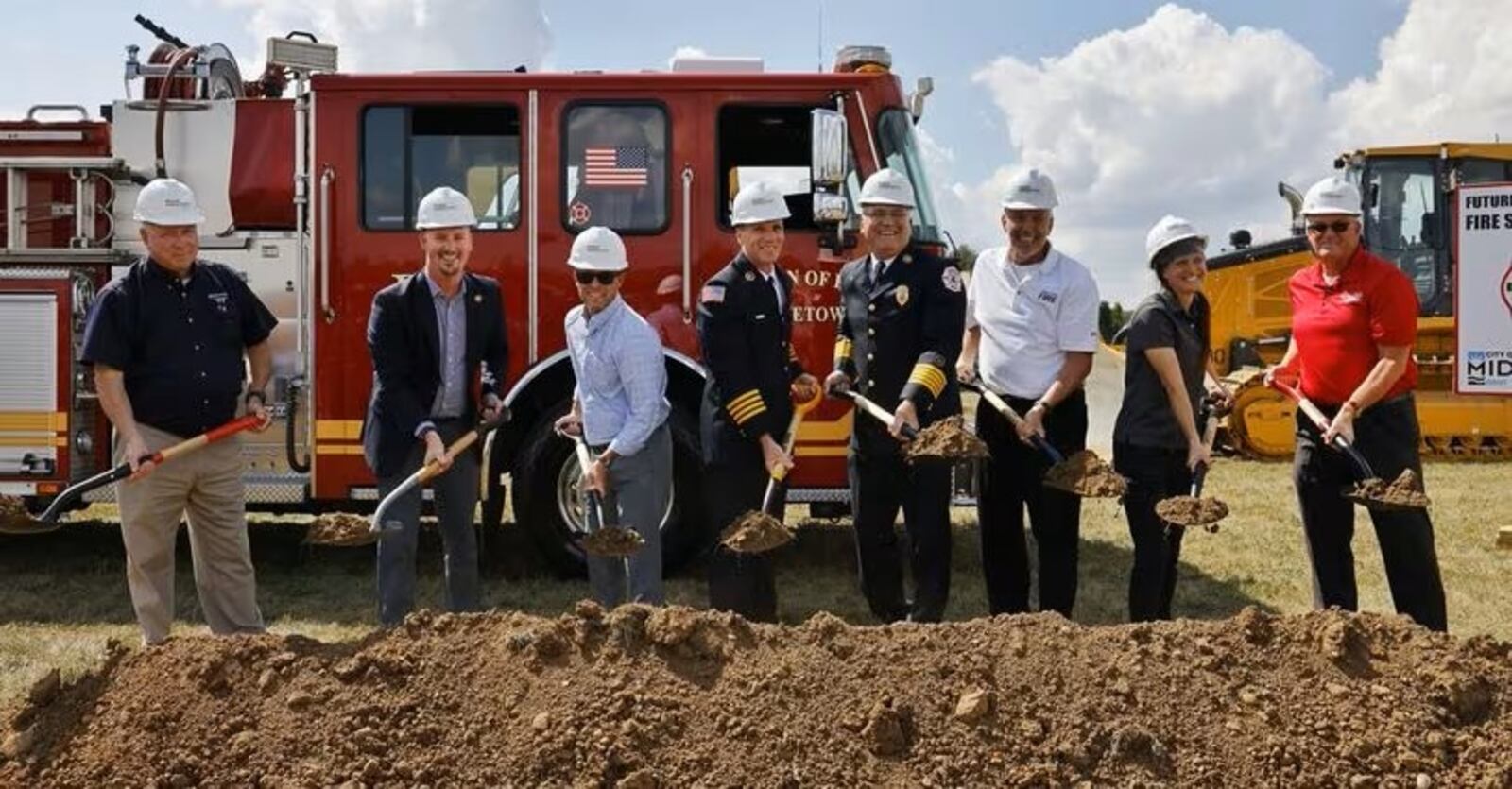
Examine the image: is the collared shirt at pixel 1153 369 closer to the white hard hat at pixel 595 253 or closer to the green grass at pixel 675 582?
the green grass at pixel 675 582

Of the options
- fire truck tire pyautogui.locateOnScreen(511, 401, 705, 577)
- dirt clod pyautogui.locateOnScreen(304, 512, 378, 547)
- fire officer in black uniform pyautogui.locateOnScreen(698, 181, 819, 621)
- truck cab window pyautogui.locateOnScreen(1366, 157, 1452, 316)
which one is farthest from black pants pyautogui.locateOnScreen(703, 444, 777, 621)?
truck cab window pyautogui.locateOnScreen(1366, 157, 1452, 316)

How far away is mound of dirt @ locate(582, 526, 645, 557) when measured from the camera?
14.0 ft

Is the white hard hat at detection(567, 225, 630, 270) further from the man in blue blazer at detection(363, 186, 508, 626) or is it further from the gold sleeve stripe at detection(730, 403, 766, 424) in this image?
the gold sleeve stripe at detection(730, 403, 766, 424)

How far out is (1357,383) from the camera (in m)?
4.49

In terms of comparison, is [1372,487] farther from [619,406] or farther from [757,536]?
[619,406]

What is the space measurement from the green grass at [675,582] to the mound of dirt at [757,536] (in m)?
2.00

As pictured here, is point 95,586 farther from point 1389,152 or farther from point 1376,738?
point 1389,152

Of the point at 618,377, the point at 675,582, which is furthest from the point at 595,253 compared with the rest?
the point at 675,582

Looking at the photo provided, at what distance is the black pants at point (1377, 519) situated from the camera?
4500mm

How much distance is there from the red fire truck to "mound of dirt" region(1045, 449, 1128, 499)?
204 centimetres

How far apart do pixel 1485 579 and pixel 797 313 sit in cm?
410

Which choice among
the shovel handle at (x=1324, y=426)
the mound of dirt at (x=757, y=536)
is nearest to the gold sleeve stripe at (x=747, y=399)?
the mound of dirt at (x=757, y=536)

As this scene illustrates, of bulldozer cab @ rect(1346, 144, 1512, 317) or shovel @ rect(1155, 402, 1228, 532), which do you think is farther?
bulldozer cab @ rect(1346, 144, 1512, 317)

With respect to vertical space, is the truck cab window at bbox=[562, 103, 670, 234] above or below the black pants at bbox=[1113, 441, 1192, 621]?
above
